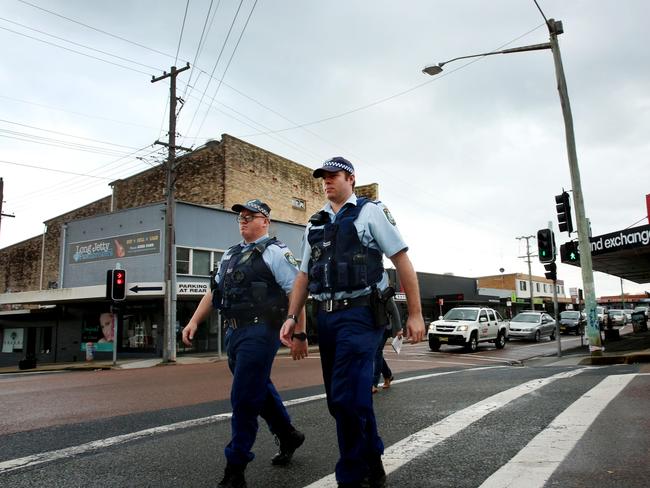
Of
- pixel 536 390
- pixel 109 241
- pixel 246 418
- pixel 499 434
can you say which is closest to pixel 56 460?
pixel 246 418

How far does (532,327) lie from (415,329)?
26.0 m

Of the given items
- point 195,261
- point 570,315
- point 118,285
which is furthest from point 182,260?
point 570,315

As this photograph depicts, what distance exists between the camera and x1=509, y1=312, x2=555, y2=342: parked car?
2659 cm

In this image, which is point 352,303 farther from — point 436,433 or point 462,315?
point 462,315

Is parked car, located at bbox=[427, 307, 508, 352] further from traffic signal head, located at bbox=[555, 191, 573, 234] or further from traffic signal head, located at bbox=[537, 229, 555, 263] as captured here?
traffic signal head, located at bbox=[555, 191, 573, 234]

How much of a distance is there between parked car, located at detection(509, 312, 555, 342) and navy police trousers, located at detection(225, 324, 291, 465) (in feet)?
83.4

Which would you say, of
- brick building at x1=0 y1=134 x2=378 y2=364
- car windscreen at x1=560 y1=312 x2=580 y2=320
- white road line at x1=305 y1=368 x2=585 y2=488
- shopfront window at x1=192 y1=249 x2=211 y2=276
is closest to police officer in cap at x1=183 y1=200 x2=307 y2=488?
white road line at x1=305 y1=368 x2=585 y2=488

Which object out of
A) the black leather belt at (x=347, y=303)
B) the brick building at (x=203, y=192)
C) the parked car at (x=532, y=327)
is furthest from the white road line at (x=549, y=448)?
the brick building at (x=203, y=192)

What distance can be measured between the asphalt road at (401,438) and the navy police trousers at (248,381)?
0.93 feet

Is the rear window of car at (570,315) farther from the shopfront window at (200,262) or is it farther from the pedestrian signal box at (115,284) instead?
the pedestrian signal box at (115,284)

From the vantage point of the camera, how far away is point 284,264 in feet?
12.3

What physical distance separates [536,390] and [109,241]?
24.4 metres

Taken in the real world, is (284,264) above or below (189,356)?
above

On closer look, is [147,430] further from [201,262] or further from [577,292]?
[577,292]
